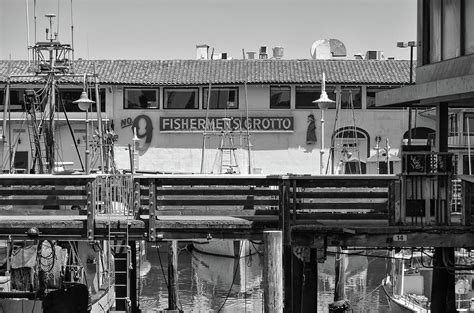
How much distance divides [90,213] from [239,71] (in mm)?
42801

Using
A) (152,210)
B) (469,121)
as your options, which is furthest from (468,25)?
(469,121)

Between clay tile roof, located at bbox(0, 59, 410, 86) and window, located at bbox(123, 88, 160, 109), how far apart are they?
59cm

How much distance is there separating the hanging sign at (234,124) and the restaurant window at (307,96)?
1.12 meters

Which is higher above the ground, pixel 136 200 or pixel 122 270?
pixel 136 200

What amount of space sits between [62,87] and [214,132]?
27.8 ft

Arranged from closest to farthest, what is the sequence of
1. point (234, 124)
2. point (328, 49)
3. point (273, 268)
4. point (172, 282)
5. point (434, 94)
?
point (273, 268), point (434, 94), point (172, 282), point (234, 124), point (328, 49)

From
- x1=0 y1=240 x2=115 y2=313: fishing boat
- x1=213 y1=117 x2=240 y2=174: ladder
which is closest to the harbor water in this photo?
x1=0 y1=240 x2=115 y2=313: fishing boat

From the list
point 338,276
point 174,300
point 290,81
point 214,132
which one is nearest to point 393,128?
point 290,81

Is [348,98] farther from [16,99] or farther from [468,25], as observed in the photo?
[468,25]

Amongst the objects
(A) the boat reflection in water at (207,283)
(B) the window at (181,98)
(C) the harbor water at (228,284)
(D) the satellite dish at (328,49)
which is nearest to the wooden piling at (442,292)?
(C) the harbor water at (228,284)

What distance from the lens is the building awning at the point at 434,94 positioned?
21.9 m

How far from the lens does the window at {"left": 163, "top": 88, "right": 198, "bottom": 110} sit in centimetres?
6178

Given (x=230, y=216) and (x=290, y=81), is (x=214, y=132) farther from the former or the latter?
(x=230, y=216)

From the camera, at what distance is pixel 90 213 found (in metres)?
20.5
